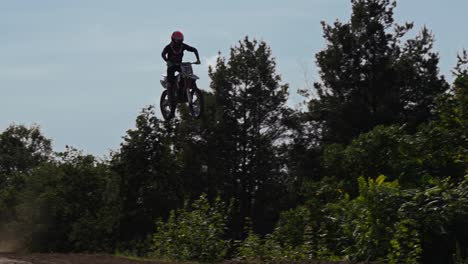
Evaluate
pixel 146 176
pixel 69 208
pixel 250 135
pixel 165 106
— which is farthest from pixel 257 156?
pixel 165 106

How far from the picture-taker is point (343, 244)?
1555 cm

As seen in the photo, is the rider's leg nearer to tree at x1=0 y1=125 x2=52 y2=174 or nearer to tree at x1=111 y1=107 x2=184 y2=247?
tree at x1=111 y1=107 x2=184 y2=247

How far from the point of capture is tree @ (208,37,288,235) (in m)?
53.2

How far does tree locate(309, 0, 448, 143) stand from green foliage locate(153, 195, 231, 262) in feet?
91.2

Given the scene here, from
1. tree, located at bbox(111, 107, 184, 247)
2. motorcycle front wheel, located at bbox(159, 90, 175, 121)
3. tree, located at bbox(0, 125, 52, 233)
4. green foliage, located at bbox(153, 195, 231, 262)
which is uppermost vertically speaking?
tree, located at bbox(0, 125, 52, 233)

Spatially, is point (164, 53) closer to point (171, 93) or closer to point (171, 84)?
point (171, 84)

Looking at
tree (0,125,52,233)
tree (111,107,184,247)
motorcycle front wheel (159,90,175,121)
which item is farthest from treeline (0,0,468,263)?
tree (0,125,52,233)

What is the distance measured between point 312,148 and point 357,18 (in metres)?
8.94

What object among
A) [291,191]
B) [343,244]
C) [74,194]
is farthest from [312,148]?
[343,244]

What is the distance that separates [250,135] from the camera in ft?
180

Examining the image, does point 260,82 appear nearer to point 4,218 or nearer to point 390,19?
point 390,19

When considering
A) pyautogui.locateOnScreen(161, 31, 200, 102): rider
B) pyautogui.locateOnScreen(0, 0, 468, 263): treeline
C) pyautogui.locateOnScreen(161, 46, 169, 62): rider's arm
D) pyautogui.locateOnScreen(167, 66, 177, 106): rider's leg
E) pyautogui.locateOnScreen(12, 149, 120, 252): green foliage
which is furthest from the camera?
pyautogui.locateOnScreen(12, 149, 120, 252): green foliage

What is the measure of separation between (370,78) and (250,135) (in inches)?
459

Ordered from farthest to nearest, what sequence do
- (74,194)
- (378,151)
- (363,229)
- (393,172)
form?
(74,194)
(378,151)
(393,172)
(363,229)
